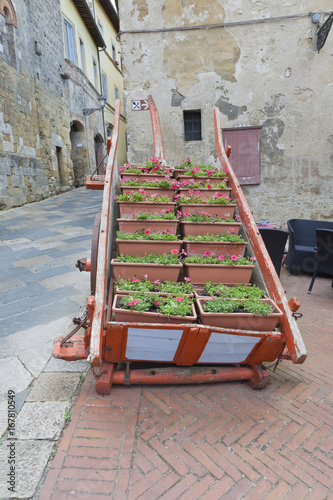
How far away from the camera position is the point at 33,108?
1112cm

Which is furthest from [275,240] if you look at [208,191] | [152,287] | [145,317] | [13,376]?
[13,376]

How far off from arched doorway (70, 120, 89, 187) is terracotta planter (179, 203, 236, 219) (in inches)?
550

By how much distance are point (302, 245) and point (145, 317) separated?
14.3 feet

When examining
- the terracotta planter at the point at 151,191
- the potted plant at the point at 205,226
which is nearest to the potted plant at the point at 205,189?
the terracotta planter at the point at 151,191

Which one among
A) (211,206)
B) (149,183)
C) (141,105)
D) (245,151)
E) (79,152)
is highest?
(79,152)

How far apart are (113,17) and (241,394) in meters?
25.8

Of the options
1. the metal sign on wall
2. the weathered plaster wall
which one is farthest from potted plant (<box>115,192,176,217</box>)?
Result: the weathered plaster wall

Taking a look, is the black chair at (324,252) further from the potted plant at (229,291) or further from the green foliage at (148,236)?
the green foliage at (148,236)

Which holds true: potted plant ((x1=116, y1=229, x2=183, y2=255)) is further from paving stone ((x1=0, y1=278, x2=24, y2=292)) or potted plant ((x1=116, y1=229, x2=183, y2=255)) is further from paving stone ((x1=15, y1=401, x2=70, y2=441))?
paving stone ((x1=0, y1=278, x2=24, y2=292))

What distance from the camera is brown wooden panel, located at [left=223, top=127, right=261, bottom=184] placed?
7.06m

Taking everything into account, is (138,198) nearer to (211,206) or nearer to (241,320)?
(211,206)

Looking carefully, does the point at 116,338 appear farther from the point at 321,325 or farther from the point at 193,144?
the point at 193,144

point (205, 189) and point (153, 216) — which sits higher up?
point (205, 189)

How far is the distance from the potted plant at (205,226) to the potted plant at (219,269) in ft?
1.50
